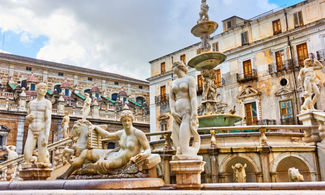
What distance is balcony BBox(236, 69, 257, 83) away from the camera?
A: 86.9ft

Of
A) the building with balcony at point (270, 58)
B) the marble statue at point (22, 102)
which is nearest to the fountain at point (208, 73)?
the building with balcony at point (270, 58)

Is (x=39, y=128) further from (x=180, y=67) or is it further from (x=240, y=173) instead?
(x=240, y=173)

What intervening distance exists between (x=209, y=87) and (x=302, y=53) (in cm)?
1573

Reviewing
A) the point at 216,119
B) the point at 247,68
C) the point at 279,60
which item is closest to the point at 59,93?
the point at 247,68

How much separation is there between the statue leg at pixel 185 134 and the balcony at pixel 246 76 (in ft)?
72.2

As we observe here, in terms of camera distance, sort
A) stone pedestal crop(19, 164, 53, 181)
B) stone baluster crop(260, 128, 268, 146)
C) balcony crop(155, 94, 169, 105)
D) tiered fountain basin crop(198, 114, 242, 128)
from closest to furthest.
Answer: stone pedestal crop(19, 164, 53, 181)
stone baluster crop(260, 128, 268, 146)
tiered fountain basin crop(198, 114, 242, 128)
balcony crop(155, 94, 169, 105)

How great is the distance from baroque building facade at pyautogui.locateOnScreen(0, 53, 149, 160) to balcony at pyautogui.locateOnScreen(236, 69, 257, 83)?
38.9ft

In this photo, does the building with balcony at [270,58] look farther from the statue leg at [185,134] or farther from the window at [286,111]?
the statue leg at [185,134]

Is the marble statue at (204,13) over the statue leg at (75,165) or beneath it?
over

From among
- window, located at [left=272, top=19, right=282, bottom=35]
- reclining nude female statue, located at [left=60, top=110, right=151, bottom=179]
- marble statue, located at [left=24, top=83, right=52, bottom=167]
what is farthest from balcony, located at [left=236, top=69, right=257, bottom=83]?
reclining nude female statue, located at [left=60, top=110, right=151, bottom=179]

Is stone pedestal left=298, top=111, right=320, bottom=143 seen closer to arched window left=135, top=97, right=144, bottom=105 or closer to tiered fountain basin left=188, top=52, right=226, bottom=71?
tiered fountain basin left=188, top=52, right=226, bottom=71

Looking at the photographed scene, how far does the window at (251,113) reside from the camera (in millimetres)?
26016

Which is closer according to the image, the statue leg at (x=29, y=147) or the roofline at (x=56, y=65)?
the statue leg at (x=29, y=147)

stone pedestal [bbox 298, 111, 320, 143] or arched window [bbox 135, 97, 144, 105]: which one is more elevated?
arched window [bbox 135, 97, 144, 105]
